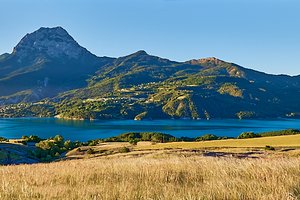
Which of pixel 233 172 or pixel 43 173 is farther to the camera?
pixel 43 173

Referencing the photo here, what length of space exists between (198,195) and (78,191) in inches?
72.3

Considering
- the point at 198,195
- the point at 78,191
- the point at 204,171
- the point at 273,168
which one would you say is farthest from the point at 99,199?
the point at 273,168

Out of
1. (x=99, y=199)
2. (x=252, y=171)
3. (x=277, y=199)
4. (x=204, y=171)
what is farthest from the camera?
(x=204, y=171)

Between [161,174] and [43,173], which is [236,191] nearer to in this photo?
[161,174]

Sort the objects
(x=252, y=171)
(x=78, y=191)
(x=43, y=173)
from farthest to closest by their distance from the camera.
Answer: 1. (x=43, y=173)
2. (x=252, y=171)
3. (x=78, y=191)

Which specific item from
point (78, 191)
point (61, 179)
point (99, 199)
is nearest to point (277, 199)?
point (99, 199)

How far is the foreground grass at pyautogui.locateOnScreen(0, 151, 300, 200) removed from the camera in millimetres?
5219

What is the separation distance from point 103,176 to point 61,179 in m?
0.85

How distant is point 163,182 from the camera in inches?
263

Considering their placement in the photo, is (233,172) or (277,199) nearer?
(277,199)

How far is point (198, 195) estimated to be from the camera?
200 inches

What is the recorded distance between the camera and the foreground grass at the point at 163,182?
5219 mm

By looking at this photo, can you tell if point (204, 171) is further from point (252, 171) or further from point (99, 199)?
point (99, 199)

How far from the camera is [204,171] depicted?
754 centimetres
